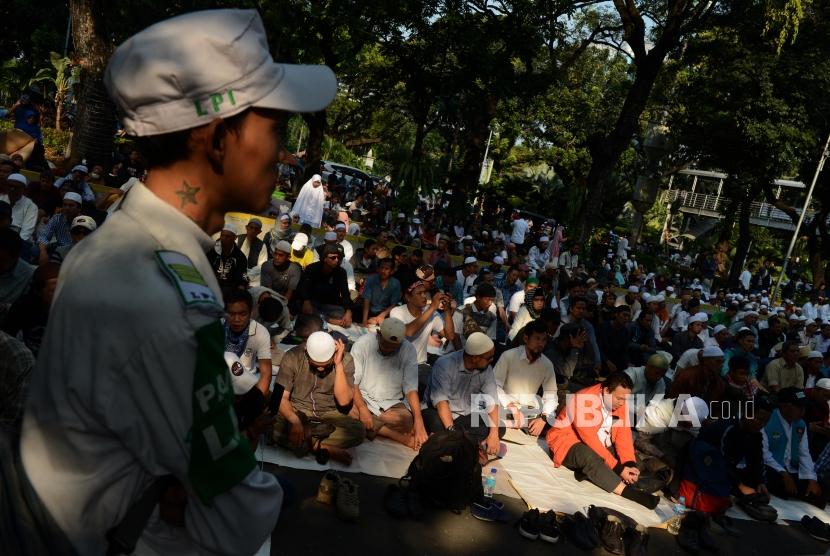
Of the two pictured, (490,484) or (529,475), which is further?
(529,475)

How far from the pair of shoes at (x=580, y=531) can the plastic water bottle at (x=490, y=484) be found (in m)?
0.61

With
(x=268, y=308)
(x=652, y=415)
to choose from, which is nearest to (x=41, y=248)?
(x=268, y=308)

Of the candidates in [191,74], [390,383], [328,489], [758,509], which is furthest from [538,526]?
[191,74]

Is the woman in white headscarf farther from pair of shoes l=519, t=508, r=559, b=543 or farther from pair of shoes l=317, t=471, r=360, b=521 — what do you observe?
pair of shoes l=519, t=508, r=559, b=543

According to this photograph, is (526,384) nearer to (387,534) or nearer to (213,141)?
(387,534)

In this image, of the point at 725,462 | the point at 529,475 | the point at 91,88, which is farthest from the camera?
the point at 91,88

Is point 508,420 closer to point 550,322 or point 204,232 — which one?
point 550,322

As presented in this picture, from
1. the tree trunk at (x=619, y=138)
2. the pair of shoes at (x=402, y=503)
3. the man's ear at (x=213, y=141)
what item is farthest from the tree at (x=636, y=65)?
the man's ear at (x=213, y=141)

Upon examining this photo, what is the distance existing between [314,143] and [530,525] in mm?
15247

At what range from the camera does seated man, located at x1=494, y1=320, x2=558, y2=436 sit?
7418 millimetres

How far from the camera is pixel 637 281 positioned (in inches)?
724

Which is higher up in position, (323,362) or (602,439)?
(323,362)

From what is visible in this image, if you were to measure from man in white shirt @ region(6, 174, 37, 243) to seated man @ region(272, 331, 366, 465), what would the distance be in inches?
158

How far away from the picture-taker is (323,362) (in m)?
5.64
